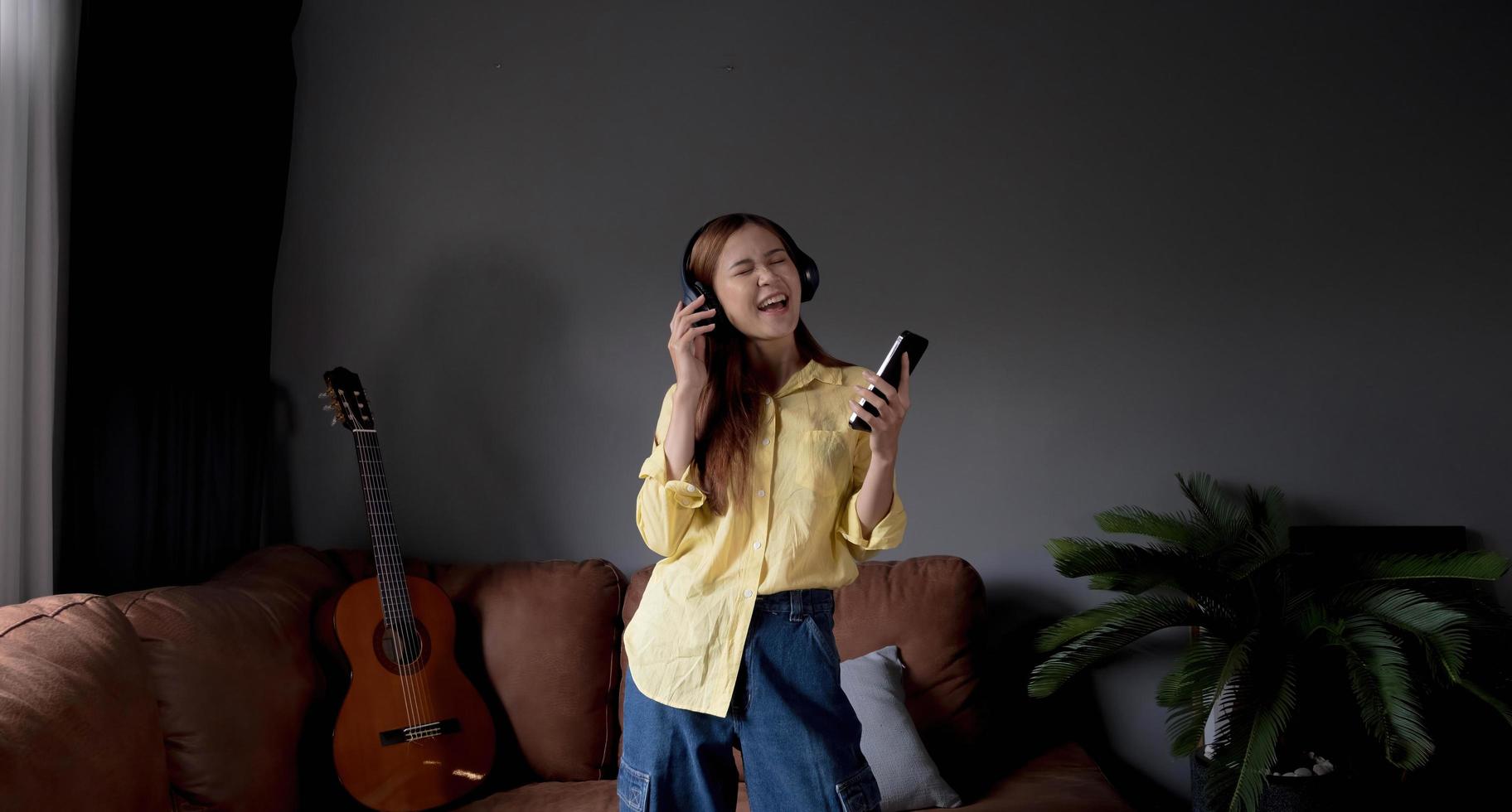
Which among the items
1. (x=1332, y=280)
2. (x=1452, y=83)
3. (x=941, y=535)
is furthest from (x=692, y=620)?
(x=1452, y=83)

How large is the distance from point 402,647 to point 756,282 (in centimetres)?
139

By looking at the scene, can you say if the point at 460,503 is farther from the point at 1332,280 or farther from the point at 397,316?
the point at 1332,280

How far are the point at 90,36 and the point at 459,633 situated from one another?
62.6 inches

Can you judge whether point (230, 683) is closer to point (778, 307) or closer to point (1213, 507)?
point (778, 307)

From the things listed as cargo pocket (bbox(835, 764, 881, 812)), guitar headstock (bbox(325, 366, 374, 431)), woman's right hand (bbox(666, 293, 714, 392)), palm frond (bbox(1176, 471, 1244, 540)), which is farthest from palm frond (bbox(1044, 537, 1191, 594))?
guitar headstock (bbox(325, 366, 374, 431))

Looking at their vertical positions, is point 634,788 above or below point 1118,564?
below

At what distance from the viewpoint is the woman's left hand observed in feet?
4.23

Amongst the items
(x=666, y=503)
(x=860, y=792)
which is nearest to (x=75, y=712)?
(x=666, y=503)

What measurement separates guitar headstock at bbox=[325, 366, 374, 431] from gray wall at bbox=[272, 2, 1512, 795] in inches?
14.4

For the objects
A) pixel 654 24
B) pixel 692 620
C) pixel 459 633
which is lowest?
pixel 459 633

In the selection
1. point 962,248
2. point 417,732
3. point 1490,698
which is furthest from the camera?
point 962,248

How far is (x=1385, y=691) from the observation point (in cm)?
205

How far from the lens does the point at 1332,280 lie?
273cm

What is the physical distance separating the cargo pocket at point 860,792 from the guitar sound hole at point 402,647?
4.40 feet
